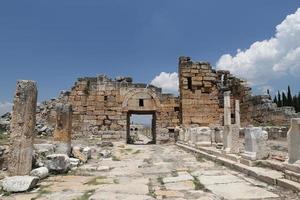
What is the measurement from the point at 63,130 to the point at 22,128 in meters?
3.43

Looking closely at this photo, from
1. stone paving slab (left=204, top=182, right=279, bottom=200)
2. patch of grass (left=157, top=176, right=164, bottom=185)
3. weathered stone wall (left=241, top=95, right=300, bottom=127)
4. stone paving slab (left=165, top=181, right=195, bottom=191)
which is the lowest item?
patch of grass (left=157, top=176, right=164, bottom=185)

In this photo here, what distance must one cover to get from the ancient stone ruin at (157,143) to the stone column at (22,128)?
0.07ft

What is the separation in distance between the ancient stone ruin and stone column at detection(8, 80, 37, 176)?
21 millimetres

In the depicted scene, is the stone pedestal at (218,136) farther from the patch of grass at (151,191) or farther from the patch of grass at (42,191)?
the patch of grass at (42,191)

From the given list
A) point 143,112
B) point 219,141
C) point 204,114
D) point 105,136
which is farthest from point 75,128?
point 219,141

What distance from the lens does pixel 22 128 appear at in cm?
708

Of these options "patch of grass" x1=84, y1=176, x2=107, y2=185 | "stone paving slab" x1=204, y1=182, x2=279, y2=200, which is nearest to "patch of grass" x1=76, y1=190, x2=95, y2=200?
"patch of grass" x1=84, y1=176, x2=107, y2=185

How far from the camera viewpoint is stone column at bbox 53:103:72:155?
998 cm

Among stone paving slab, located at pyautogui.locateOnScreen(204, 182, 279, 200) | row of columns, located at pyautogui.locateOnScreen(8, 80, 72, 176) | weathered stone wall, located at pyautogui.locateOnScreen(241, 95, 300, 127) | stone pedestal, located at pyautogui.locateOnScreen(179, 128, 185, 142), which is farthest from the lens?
stone pedestal, located at pyautogui.locateOnScreen(179, 128, 185, 142)

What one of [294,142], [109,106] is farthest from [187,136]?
[294,142]

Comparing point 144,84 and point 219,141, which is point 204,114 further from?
point 219,141

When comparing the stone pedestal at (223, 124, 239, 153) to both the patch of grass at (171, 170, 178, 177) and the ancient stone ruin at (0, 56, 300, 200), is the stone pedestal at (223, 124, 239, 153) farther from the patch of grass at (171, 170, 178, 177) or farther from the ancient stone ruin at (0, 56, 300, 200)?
the patch of grass at (171, 170, 178, 177)

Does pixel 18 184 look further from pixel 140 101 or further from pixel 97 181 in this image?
pixel 140 101

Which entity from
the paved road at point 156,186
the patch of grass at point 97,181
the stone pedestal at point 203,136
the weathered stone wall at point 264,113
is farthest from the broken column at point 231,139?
the weathered stone wall at point 264,113
